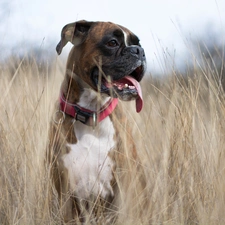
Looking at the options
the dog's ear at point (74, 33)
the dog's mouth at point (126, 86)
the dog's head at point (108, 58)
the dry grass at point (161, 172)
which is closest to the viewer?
the dry grass at point (161, 172)

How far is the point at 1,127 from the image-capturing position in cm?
381

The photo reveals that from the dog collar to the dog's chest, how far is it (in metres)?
0.05

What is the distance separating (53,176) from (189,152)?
104 centimetres

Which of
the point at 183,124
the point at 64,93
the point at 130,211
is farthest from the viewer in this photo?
the point at 64,93

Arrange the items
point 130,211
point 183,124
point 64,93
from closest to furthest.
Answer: point 130,211
point 183,124
point 64,93

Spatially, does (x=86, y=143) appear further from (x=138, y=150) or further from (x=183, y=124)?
(x=183, y=124)

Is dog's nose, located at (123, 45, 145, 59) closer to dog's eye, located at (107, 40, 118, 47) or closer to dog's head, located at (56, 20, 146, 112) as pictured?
dog's head, located at (56, 20, 146, 112)

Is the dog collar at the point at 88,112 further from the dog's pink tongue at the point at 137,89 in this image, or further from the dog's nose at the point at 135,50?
the dog's nose at the point at 135,50

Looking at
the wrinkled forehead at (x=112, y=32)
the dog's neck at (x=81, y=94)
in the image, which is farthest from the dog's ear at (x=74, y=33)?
the dog's neck at (x=81, y=94)

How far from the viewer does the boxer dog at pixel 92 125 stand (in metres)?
3.87

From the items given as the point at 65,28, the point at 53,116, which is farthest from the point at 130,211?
the point at 65,28

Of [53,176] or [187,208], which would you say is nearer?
[187,208]

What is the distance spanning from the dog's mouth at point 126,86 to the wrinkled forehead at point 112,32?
0.27 m

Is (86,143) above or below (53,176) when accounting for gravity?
above
